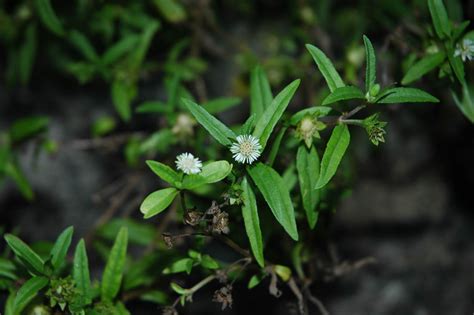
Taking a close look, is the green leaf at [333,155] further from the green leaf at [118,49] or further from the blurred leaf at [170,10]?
the blurred leaf at [170,10]


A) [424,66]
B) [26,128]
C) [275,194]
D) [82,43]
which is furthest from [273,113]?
[26,128]

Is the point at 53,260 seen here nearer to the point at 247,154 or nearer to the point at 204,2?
the point at 247,154

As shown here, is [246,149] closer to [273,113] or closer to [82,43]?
[273,113]

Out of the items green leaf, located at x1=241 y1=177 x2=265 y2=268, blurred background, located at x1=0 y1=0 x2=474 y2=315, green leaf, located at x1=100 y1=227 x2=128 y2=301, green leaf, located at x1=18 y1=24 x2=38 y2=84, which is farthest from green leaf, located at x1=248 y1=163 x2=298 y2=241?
green leaf, located at x1=18 y1=24 x2=38 y2=84

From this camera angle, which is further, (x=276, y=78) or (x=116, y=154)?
(x=116, y=154)

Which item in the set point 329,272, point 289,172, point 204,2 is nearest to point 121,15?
point 204,2

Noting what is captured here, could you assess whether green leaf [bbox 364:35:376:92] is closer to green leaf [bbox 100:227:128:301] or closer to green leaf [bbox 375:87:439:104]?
green leaf [bbox 375:87:439:104]

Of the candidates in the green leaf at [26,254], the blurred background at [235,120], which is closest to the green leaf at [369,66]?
the blurred background at [235,120]
